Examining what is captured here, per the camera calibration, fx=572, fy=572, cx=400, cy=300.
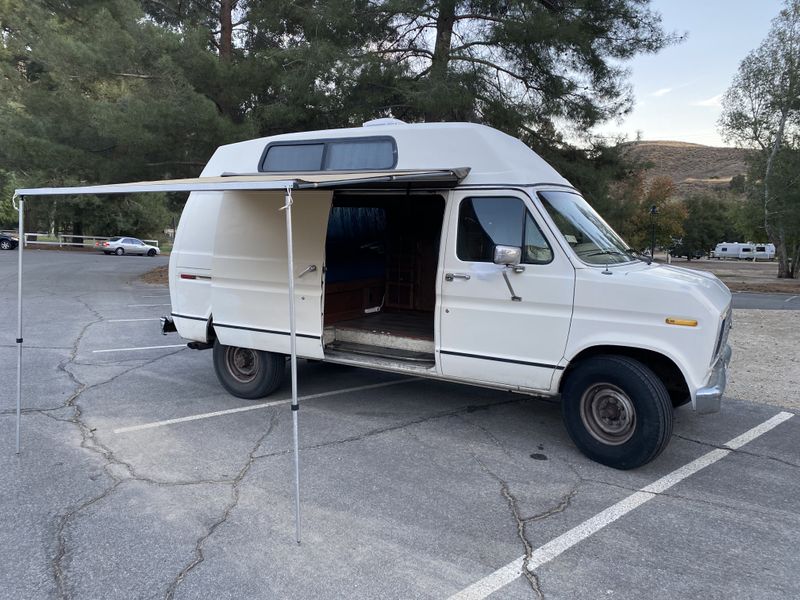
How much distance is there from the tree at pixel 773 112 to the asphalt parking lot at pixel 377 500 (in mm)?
25619

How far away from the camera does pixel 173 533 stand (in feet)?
11.6

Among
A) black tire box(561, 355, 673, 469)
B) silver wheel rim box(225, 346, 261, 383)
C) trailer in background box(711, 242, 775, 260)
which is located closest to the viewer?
black tire box(561, 355, 673, 469)

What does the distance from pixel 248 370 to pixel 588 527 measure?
3977 millimetres

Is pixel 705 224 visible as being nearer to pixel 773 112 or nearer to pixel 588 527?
pixel 773 112

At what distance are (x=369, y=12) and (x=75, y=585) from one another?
14.8 meters

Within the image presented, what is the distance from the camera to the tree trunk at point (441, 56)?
13.4 meters

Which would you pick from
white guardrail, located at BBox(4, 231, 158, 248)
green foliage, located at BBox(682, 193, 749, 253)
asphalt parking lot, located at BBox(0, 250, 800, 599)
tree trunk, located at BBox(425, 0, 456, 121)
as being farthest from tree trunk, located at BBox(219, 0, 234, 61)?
green foliage, located at BBox(682, 193, 749, 253)

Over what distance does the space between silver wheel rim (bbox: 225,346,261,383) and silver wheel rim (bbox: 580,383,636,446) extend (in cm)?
352

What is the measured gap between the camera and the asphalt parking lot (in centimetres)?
314

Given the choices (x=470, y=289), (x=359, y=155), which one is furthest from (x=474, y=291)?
(x=359, y=155)

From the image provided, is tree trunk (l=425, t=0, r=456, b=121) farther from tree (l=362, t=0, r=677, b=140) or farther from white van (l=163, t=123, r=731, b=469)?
white van (l=163, t=123, r=731, b=469)

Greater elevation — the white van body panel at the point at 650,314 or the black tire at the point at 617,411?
the white van body panel at the point at 650,314

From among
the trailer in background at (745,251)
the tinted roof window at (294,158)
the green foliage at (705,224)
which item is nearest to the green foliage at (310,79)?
the tinted roof window at (294,158)

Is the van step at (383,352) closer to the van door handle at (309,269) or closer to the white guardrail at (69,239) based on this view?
the van door handle at (309,269)
